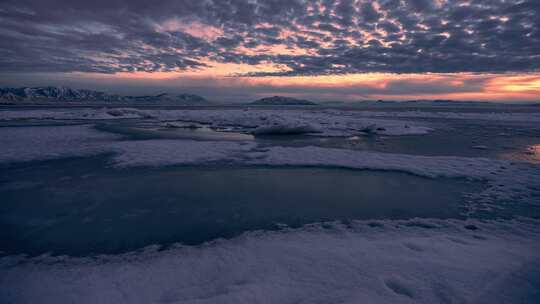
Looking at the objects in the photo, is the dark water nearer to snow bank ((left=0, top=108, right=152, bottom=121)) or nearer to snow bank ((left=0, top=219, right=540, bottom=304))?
snow bank ((left=0, top=219, right=540, bottom=304))

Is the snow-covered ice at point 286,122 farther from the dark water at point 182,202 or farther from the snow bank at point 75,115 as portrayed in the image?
the dark water at point 182,202

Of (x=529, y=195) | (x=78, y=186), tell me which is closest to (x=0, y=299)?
(x=78, y=186)

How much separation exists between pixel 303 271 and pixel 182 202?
2.69 m

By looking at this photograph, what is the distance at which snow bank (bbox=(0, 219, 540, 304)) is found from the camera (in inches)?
88.5

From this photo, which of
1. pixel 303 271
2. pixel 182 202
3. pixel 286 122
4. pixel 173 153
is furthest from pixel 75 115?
pixel 303 271

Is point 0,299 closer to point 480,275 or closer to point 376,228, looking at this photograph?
point 376,228

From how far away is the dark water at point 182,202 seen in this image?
11.3ft

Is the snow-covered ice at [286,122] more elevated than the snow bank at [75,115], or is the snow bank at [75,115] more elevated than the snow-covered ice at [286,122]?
the snow-covered ice at [286,122]

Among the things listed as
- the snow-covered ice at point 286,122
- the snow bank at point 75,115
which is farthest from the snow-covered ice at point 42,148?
the snow bank at point 75,115

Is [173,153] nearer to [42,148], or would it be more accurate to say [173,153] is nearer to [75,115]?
[42,148]

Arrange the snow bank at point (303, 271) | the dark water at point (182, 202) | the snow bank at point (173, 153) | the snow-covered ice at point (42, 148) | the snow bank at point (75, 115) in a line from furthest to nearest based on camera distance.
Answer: the snow bank at point (75, 115) → the snow-covered ice at point (42, 148) → the snow bank at point (173, 153) → the dark water at point (182, 202) → the snow bank at point (303, 271)

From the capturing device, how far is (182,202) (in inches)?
180

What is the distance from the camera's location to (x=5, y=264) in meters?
2.81

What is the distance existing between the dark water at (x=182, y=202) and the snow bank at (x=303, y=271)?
1.26 feet
